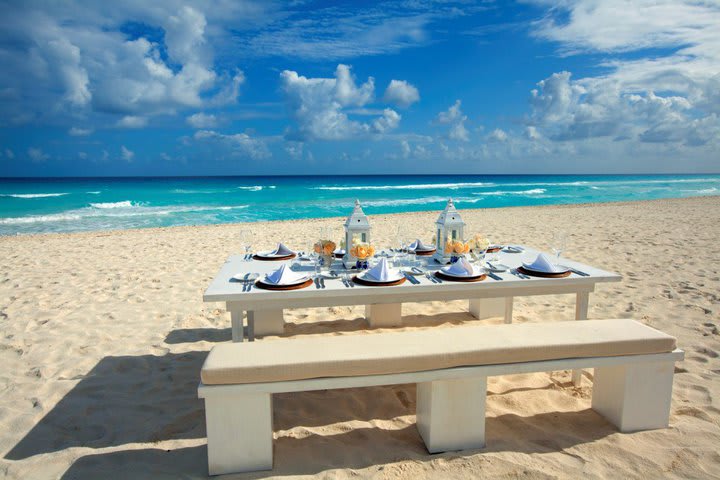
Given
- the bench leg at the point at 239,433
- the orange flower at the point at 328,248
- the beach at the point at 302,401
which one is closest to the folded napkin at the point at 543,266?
the beach at the point at 302,401

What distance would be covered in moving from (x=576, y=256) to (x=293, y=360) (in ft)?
18.8

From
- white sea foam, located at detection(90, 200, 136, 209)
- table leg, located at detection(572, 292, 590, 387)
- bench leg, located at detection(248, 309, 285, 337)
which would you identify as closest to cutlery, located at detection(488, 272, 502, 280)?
table leg, located at detection(572, 292, 590, 387)

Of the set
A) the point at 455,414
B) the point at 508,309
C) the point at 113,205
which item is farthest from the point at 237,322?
the point at 113,205

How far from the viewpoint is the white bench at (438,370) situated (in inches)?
78.5

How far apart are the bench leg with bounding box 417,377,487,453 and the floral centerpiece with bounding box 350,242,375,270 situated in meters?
0.90

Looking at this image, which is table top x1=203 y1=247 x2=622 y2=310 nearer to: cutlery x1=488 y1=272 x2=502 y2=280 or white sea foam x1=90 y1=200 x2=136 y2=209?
cutlery x1=488 y1=272 x2=502 y2=280

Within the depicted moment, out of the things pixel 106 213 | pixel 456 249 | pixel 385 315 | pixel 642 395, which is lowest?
pixel 106 213

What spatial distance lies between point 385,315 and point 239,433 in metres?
2.08

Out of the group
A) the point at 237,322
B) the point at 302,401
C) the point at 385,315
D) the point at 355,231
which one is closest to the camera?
the point at 237,322

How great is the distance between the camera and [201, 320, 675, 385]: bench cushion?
198cm

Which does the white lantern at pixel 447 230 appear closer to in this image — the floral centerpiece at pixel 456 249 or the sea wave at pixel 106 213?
the floral centerpiece at pixel 456 249

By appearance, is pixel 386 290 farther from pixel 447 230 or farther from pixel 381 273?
pixel 447 230

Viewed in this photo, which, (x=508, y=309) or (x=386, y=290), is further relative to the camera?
(x=508, y=309)

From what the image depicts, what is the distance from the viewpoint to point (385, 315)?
13.0ft
